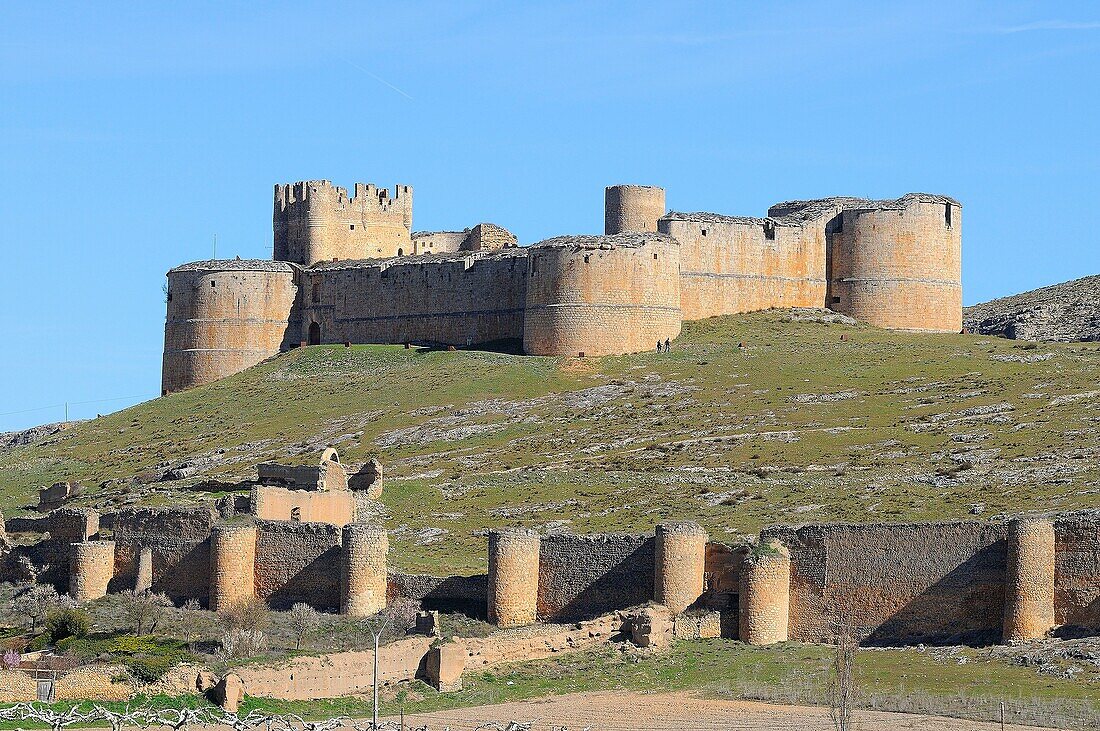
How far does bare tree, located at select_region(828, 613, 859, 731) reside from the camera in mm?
35125

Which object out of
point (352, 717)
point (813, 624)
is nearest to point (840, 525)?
point (813, 624)

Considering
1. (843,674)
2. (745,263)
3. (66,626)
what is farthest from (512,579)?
(745,263)

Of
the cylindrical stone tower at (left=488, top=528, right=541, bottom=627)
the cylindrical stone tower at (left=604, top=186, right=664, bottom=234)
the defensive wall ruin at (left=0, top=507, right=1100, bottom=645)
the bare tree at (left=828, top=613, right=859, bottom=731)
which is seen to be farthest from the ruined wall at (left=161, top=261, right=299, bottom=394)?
the bare tree at (left=828, top=613, right=859, bottom=731)

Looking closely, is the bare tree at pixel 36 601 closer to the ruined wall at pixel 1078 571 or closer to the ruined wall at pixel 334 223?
the ruined wall at pixel 1078 571

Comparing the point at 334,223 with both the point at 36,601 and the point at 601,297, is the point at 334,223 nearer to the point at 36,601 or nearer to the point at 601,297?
the point at 601,297

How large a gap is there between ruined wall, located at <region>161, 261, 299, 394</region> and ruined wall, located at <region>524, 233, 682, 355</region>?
11842 millimetres

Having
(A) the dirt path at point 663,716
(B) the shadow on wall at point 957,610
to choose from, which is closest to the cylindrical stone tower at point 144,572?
(A) the dirt path at point 663,716

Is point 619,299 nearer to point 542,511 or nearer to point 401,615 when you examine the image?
point 542,511

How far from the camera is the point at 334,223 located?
85.6m

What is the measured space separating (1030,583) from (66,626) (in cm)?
1701

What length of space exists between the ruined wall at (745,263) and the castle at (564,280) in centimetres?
4

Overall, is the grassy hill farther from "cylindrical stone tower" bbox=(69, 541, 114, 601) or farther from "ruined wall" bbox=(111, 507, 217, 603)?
"cylindrical stone tower" bbox=(69, 541, 114, 601)

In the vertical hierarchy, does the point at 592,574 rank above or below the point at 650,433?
below

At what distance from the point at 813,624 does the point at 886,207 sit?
36024 millimetres
